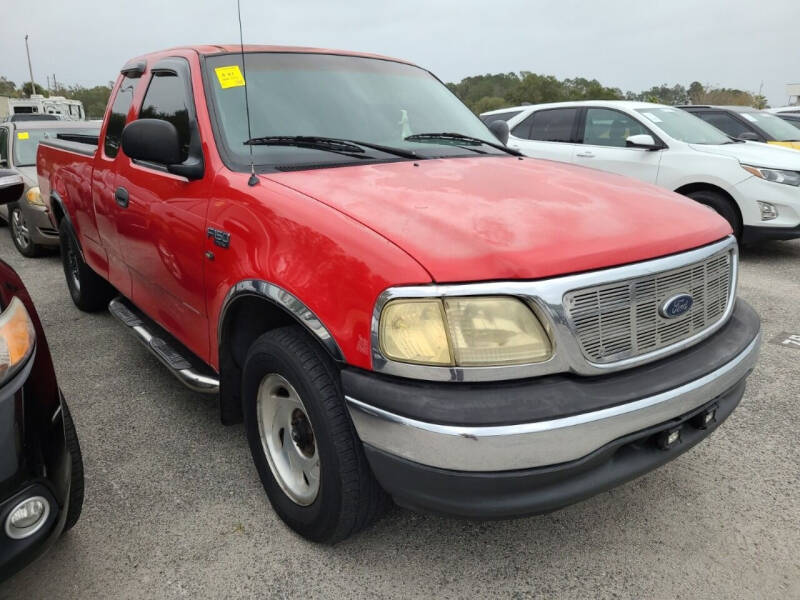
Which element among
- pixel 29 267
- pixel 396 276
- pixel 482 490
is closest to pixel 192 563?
pixel 482 490

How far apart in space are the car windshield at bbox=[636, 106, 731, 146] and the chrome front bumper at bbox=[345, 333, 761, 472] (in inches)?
242

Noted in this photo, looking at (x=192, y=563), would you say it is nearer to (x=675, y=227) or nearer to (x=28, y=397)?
(x=28, y=397)

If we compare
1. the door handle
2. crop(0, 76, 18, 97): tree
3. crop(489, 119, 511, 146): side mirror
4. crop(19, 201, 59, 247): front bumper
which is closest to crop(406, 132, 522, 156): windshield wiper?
crop(489, 119, 511, 146): side mirror

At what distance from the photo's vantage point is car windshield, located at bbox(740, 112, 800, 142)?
31.0ft

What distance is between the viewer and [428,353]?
1729mm

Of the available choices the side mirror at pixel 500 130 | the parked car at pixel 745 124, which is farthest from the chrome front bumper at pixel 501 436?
the parked car at pixel 745 124

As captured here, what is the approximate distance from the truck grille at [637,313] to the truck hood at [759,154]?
5152 mm

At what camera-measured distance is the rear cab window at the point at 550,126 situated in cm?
789

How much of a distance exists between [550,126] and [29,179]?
6.40m

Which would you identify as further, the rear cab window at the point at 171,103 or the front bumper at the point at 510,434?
the rear cab window at the point at 171,103

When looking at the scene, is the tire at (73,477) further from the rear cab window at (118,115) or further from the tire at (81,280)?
the tire at (81,280)

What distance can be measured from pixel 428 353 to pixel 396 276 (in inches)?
9.2

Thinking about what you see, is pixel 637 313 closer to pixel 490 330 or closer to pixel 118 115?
pixel 490 330

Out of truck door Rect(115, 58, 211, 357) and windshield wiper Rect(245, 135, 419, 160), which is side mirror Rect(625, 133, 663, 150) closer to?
windshield wiper Rect(245, 135, 419, 160)
